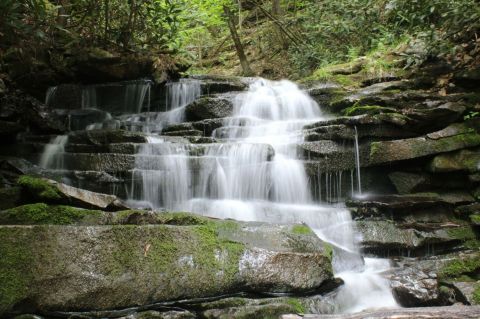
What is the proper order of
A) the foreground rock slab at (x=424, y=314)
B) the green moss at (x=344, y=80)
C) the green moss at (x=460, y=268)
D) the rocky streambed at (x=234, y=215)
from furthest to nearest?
the green moss at (x=344, y=80) < the green moss at (x=460, y=268) < the rocky streambed at (x=234, y=215) < the foreground rock slab at (x=424, y=314)

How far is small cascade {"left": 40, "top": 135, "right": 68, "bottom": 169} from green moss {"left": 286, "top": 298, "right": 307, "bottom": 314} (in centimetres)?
488

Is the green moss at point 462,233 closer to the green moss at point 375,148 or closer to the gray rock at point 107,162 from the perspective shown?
the green moss at point 375,148

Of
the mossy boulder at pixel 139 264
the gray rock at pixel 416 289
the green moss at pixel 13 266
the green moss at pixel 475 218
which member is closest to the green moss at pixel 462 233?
the green moss at pixel 475 218

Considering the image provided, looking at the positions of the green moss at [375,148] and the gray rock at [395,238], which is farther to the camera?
the green moss at [375,148]

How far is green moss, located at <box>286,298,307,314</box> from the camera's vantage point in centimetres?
357

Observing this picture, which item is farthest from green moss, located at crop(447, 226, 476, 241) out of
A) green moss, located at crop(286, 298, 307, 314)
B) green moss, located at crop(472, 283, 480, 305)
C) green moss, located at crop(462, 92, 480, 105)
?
green moss, located at crop(286, 298, 307, 314)

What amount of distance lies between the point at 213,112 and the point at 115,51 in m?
2.95

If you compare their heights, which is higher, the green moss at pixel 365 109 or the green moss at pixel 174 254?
the green moss at pixel 365 109

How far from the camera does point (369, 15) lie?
11219 mm

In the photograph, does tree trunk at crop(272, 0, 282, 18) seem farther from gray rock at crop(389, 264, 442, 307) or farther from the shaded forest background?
gray rock at crop(389, 264, 442, 307)

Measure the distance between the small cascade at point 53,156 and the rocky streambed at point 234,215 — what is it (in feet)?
0.12

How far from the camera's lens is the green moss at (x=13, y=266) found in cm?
304

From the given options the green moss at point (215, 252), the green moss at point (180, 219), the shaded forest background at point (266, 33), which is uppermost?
the shaded forest background at point (266, 33)

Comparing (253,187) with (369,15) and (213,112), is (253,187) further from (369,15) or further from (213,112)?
(369,15)
